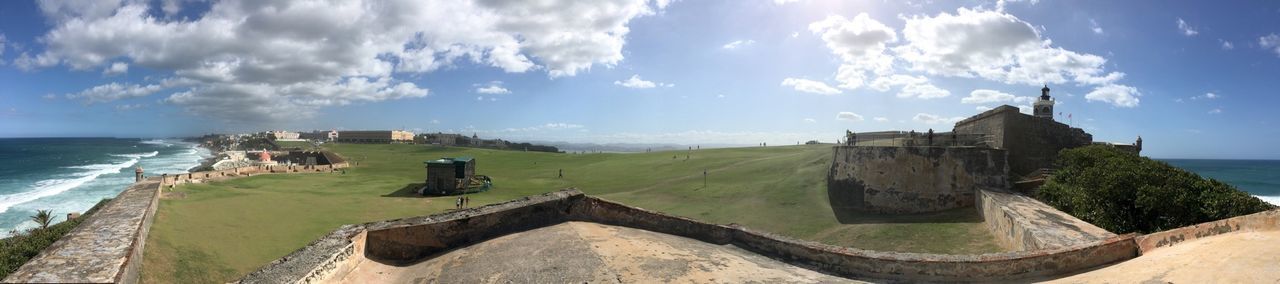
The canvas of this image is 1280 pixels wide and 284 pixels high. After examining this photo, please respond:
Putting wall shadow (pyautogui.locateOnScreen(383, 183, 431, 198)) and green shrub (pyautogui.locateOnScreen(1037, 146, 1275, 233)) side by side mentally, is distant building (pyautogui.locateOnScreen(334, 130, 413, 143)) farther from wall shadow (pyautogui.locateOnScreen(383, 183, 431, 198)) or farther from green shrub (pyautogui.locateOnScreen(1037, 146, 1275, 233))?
green shrub (pyautogui.locateOnScreen(1037, 146, 1275, 233))

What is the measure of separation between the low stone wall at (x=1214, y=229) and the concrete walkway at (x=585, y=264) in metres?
4.38

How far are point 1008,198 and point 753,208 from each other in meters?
9.30

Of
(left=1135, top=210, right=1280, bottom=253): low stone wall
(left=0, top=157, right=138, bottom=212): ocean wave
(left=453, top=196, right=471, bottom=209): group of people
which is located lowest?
(left=0, top=157, right=138, bottom=212): ocean wave

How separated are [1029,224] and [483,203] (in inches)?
914

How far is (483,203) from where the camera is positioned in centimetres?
2802

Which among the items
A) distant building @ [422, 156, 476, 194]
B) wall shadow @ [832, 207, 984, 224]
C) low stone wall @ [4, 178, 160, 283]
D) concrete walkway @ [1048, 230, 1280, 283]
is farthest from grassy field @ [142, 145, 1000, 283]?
concrete walkway @ [1048, 230, 1280, 283]

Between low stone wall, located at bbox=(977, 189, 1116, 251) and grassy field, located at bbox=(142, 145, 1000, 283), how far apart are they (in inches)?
20.0

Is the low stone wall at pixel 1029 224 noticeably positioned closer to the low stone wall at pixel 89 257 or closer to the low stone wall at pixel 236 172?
the low stone wall at pixel 89 257

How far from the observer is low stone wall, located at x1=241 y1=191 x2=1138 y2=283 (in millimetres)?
7754

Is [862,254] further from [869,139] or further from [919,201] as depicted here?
[869,139]

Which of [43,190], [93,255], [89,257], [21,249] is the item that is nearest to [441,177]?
[21,249]

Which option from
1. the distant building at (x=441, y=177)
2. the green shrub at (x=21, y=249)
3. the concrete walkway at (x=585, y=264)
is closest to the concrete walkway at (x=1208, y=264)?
the concrete walkway at (x=585, y=264)

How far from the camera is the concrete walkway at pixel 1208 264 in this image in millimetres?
5574

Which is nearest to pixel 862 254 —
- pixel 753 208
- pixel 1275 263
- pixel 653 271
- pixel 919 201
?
pixel 653 271
